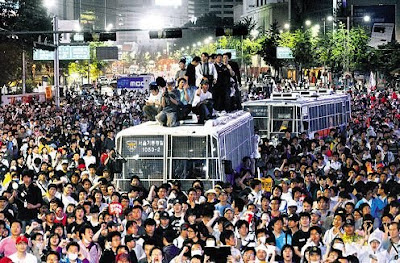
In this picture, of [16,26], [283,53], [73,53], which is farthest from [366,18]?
[73,53]

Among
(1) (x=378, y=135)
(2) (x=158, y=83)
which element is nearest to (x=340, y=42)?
(1) (x=378, y=135)

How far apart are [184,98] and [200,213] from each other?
5.11 metres

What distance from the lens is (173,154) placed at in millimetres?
17391

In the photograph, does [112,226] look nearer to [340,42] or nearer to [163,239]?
[163,239]

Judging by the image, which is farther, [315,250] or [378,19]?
[378,19]

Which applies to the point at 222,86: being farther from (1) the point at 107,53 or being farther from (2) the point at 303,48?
(2) the point at 303,48

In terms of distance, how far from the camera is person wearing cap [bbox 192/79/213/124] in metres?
18.3

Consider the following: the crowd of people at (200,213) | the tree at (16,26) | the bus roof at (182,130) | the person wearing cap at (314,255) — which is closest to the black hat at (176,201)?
the crowd of people at (200,213)

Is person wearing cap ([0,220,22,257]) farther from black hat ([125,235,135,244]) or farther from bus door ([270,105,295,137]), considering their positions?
bus door ([270,105,295,137])

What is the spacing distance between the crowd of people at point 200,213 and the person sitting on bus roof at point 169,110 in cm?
2

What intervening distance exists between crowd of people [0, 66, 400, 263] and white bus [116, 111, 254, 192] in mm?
448

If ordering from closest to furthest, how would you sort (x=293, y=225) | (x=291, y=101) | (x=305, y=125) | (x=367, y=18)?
(x=293, y=225) → (x=305, y=125) → (x=291, y=101) → (x=367, y=18)

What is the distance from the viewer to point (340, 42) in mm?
77062

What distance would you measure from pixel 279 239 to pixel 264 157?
11.5 meters
